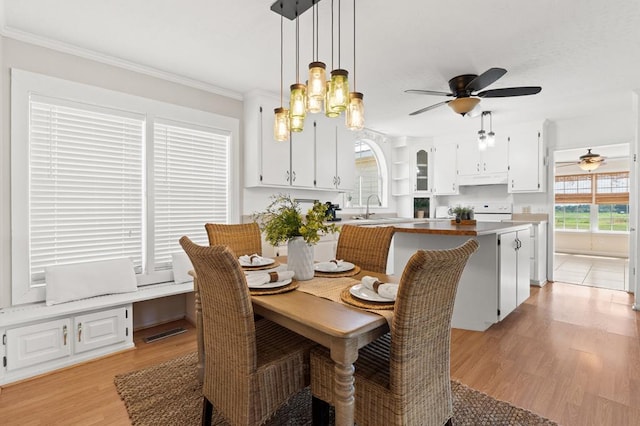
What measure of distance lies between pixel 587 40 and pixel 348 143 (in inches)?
106

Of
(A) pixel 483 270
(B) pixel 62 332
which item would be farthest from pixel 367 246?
(B) pixel 62 332

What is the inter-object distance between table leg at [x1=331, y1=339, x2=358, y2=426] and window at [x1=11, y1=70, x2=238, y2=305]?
8.30 feet

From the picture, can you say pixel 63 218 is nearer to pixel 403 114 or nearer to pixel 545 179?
pixel 403 114

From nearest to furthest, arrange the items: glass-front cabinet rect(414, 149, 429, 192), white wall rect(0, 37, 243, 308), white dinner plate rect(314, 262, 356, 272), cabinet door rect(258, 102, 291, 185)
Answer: white dinner plate rect(314, 262, 356, 272)
white wall rect(0, 37, 243, 308)
cabinet door rect(258, 102, 291, 185)
glass-front cabinet rect(414, 149, 429, 192)

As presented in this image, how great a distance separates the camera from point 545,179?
15.7 ft

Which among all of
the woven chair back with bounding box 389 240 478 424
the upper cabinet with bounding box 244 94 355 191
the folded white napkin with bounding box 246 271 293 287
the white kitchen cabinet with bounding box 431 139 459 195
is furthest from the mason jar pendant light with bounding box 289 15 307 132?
the white kitchen cabinet with bounding box 431 139 459 195

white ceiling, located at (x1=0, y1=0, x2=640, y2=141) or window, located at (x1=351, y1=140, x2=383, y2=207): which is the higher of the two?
white ceiling, located at (x1=0, y1=0, x2=640, y2=141)

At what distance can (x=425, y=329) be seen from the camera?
4.08 feet

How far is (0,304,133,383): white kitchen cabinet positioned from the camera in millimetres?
2152

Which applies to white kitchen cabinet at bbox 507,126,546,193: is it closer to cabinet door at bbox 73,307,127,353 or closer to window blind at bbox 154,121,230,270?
window blind at bbox 154,121,230,270

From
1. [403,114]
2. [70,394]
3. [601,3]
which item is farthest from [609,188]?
[70,394]

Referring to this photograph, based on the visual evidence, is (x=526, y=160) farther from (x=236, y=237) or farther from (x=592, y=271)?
(x=236, y=237)

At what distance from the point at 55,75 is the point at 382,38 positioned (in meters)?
2.64

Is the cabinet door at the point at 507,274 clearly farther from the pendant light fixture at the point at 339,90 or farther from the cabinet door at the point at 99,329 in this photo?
the cabinet door at the point at 99,329
